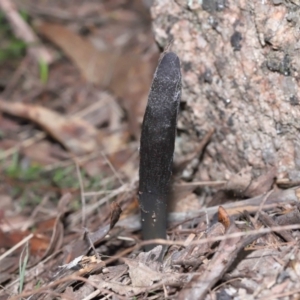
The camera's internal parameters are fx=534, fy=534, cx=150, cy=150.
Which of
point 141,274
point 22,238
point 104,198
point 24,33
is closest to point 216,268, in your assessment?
point 141,274

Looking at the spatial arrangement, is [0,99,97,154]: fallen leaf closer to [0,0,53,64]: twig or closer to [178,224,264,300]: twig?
[0,0,53,64]: twig

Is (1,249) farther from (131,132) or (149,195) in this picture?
(131,132)

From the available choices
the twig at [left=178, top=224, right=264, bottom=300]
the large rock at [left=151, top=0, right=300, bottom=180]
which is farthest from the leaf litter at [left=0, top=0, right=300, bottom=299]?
the large rock at [left=151, top=0, right=300, bottom=180]

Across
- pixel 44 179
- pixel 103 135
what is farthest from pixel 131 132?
pixel 44 179

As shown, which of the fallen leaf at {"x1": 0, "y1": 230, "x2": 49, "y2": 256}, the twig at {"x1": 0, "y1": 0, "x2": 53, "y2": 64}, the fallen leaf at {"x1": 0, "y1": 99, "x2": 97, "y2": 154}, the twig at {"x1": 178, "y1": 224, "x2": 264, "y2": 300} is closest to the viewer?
the twig at {"x1": 178, "y1": 224, "x2": 264, "y2": 300}

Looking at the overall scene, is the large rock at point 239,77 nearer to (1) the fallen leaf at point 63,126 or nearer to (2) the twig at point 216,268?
(2) the twig at point 216,268

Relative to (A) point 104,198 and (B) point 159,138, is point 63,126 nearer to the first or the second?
(A) point 104,198
